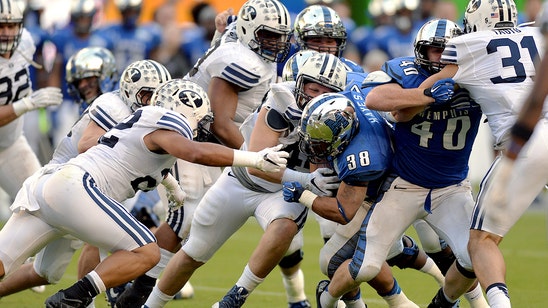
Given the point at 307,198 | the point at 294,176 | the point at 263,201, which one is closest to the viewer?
the point at 307,198

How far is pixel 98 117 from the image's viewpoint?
6.35 metres

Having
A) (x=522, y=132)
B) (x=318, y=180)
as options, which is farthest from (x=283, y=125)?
(x=522, y=132)

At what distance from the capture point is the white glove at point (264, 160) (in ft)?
17.2

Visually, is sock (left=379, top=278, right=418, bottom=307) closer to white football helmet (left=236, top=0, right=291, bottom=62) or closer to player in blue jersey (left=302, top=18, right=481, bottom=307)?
player in blue jersey (left=302, top=18, right=481, bottom=307)

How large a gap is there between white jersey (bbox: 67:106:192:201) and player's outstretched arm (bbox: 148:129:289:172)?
0.23 feet

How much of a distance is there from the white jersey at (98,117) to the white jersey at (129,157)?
0.79 m

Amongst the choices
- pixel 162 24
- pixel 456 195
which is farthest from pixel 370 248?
pixel 162 24

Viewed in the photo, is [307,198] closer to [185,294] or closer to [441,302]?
[441,302]

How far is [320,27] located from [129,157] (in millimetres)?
1688

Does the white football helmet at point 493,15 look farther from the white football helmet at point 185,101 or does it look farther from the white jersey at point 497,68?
the white football helmet at point 185,101

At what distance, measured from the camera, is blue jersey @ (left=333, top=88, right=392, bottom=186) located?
535 cm

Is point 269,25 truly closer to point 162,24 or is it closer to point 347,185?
point 347,185

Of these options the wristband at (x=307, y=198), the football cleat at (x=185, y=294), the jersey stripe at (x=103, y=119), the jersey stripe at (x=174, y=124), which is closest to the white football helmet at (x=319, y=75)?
the wristband at (x=307, y=198)

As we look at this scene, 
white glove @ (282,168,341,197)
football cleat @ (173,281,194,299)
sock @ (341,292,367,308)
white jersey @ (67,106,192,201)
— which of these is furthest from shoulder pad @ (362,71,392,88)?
football cleat @ (173,281,194,299)
